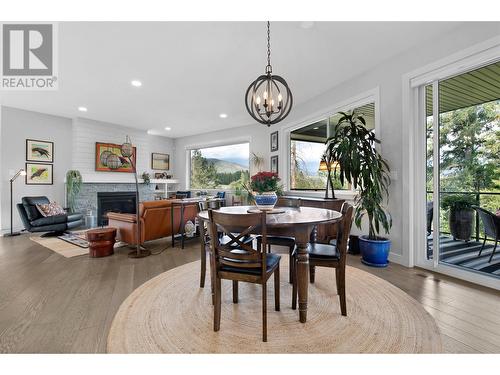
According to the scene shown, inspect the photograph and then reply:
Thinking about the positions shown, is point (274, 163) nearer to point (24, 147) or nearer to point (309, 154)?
point (309, 154)

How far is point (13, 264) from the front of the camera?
3.09 m

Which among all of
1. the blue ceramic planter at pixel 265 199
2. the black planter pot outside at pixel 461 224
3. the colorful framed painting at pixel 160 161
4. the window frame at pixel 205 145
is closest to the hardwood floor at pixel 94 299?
the black planter pot outside at pixel 461 224

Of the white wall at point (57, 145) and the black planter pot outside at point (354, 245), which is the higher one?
the white wall at point (57, 145)

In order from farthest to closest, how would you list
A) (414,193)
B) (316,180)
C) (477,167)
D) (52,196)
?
(52,196), (316,180), (414,193), (477,167)

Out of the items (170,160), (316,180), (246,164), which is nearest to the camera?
(316,180)

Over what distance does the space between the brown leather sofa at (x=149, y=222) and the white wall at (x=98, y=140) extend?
2870 mm

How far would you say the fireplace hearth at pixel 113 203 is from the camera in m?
6.25

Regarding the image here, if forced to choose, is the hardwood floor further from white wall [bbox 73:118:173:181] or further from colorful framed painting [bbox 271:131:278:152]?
colorful framed painting [bbox 271:131:278:152]

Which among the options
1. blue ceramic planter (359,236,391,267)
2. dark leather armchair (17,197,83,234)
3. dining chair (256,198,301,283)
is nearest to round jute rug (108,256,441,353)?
dining chair (256,198,301,283)

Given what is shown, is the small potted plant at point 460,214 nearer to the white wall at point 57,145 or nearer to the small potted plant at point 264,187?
the small potted plant at point 264,187

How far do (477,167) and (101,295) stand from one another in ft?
13.6

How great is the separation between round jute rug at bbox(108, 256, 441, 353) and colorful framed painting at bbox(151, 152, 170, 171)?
624 centimetres
